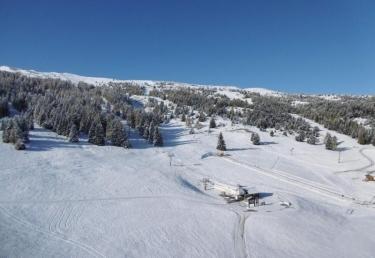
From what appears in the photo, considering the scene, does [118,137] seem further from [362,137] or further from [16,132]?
[362,137]

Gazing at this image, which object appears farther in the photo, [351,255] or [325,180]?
[325,180]

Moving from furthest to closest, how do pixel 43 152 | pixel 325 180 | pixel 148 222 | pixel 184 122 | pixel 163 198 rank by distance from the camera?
1. pixel 184 122
2. pixel 325 180
3. pixel 43 152
4. pixel 163 198
5. pixel 148 222

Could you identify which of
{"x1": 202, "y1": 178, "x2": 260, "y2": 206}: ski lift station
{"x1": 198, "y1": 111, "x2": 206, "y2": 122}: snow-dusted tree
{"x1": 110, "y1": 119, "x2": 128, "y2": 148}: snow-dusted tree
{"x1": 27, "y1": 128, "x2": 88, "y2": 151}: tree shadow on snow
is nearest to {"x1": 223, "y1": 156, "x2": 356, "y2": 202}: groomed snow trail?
{"x1": 202, "y1": 178, "x2": 260, "y2": 206}: ski lift station

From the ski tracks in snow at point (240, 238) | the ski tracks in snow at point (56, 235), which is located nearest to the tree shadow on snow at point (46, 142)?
the ski tracks in snow at point (56, 235)

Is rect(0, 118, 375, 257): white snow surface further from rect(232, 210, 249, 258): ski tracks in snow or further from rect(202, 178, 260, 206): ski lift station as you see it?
rect(202, 178, 260, 206): ski lift station

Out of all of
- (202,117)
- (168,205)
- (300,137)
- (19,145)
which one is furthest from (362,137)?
(19,145)

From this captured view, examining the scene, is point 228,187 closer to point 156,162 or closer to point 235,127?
point 156,162

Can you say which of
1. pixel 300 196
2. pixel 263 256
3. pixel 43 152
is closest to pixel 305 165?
pixel 300 196
